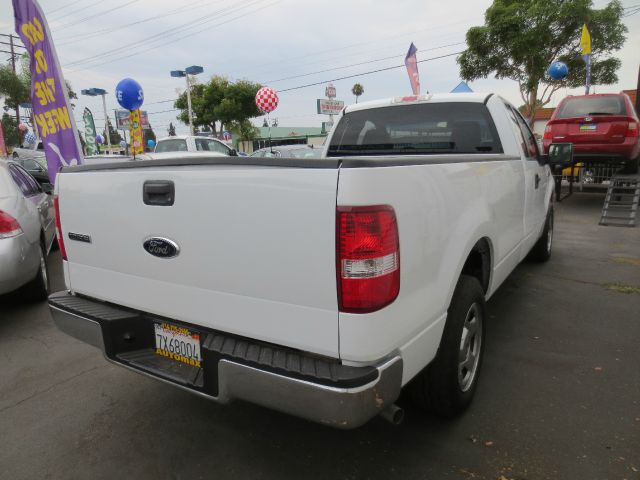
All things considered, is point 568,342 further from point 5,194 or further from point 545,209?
point 5,194

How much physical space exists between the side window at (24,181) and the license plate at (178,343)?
385 cm

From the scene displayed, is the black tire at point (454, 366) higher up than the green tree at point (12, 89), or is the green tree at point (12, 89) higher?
the green tree at point (12, 89)

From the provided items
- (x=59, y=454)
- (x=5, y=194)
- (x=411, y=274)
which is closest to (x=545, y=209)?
(x=411, y=274)

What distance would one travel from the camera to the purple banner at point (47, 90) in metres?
6.09

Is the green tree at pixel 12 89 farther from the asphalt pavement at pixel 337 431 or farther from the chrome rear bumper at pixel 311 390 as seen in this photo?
the chrome rear bumper at pixel 311 390

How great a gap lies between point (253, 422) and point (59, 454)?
97 cm

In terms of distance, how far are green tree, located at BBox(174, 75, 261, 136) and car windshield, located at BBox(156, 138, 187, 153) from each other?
2251 cm

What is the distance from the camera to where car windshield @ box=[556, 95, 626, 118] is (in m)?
8.53

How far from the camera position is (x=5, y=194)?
13.4 ft

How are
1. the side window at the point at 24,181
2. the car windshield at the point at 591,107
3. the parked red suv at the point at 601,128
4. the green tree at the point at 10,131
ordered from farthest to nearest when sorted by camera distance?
the green tree at the point at 10,131 → the car windshield at the point at 591,107 → the parked red suv at the point at 601,128 → the side window at the point at 24,181

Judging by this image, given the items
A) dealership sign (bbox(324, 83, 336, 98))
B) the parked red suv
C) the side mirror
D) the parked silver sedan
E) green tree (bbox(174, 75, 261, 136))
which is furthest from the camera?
green tree (bbox(174, 75, 261, 136))

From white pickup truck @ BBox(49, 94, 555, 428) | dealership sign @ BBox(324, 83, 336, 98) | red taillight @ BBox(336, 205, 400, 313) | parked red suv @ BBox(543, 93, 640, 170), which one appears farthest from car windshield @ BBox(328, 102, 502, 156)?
dealership sign @ BBox(324, 83, 336, 98)

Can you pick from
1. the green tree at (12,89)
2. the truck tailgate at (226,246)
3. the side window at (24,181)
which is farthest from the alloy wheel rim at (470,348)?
the green tree at (12,89)

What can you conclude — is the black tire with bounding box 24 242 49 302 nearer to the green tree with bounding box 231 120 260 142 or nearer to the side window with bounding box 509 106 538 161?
the side window with bounding box 509 106 538 161
